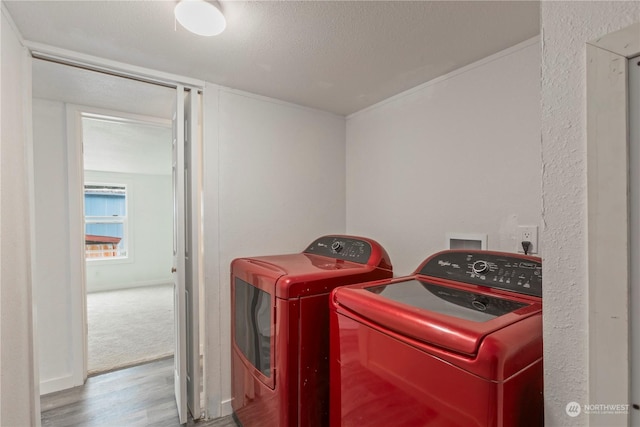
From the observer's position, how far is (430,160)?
1.89 meters

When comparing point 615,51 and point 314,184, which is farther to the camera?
point 314,184

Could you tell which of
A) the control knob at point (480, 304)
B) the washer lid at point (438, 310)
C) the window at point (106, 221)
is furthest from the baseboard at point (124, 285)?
the control knob at point (480, 304)

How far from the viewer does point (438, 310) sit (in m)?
0.90

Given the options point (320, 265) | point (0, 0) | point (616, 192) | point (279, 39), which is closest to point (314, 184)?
point (320, 265)

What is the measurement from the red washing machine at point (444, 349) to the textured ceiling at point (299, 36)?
3.38ft

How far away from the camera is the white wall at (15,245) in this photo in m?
1.19

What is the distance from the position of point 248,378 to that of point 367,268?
921 millimetres

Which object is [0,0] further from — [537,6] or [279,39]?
[537,6]

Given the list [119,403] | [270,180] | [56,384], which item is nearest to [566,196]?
[270,180]

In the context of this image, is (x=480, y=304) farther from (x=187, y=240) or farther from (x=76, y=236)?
(x=76, y=236)

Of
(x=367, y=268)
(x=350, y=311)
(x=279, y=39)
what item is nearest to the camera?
(x=350, y=311)

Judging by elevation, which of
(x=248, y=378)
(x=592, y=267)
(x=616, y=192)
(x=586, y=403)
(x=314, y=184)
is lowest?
(x=248, y=378)

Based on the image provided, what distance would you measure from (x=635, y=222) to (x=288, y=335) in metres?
1.23

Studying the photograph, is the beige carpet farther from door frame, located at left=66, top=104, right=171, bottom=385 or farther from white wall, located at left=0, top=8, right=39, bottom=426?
white wall, located at left=0, top=8, right=39, bottom=426
